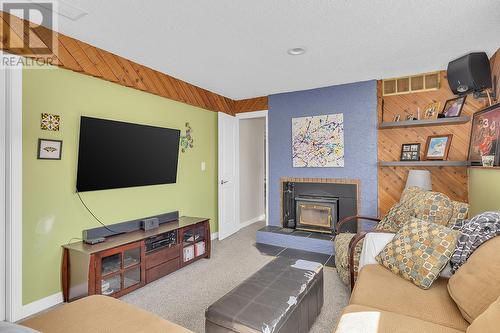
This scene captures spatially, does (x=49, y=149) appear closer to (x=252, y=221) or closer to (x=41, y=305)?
(x=41, y=305)

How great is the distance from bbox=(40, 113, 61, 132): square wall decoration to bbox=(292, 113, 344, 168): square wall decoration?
3.25m

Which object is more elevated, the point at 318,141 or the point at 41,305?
the point at 318,141

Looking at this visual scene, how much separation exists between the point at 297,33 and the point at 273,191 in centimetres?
280

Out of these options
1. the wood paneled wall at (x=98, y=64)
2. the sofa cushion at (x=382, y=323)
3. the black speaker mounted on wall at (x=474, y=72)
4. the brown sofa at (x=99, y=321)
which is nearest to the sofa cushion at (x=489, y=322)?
the sofa cushion at (x=382, y=323)

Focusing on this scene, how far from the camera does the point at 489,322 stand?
3.41ft

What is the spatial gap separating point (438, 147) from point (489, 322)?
3.05 metres

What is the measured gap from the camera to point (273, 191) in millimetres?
4707

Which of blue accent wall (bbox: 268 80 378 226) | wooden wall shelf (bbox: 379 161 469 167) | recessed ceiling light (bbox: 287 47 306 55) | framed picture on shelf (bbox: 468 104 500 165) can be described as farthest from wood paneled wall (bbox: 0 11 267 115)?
framed picture on shelf (bbox: 468 104 500 165)

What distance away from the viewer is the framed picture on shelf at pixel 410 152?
12.0 feet

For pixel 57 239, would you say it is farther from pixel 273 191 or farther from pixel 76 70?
pixel 273 191

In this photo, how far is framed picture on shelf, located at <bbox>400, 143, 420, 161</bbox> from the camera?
12.0 ft

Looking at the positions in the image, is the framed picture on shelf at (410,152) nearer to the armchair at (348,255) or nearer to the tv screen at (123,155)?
the armchair at (348,255)

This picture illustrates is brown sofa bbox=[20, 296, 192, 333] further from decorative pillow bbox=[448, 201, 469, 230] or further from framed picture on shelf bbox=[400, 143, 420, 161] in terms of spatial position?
framed picture on shelf bbox=[400, 143, 420, 161]

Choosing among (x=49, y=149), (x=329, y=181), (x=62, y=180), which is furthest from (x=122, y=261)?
(x=329, y=181)
